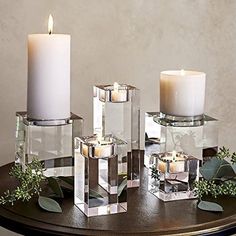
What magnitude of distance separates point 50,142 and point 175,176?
0.26m

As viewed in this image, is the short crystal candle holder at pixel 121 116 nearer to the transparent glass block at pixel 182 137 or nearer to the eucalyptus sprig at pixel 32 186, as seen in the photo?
the transparent glass block at pixel 182 137

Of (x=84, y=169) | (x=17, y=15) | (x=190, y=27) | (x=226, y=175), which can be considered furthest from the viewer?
(x=190, y=27)

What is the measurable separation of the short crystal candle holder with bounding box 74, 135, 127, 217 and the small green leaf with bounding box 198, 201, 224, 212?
0.13 meters

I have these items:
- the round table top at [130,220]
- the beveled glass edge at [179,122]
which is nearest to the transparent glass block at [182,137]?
the beveled glass edge at [179,122]

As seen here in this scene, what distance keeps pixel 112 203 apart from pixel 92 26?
1.95ft

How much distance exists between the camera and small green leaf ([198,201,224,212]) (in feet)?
3.09

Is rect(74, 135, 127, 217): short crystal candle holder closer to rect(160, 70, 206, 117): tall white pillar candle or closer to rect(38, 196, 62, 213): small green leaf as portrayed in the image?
rect(38, 196, 62, 213): small green leaf

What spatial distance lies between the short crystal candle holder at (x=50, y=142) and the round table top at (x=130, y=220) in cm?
11

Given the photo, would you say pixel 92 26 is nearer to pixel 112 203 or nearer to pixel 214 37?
pixel 214 37

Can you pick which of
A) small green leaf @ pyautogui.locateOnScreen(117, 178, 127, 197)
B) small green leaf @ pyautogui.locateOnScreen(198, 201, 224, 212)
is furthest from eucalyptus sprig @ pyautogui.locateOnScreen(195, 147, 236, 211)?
small green leaf @ pyautogui.locateOnScreen(117, 178, 127, 197)

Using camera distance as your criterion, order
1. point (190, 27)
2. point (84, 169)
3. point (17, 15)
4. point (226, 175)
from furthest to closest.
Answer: point (190, 27) < point (17, 15) < point (226, 175) < point (84, 169)

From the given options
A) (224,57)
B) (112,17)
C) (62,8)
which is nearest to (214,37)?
(224,57)

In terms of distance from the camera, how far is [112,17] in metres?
1.41

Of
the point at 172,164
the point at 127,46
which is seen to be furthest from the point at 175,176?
the point at 127,46
